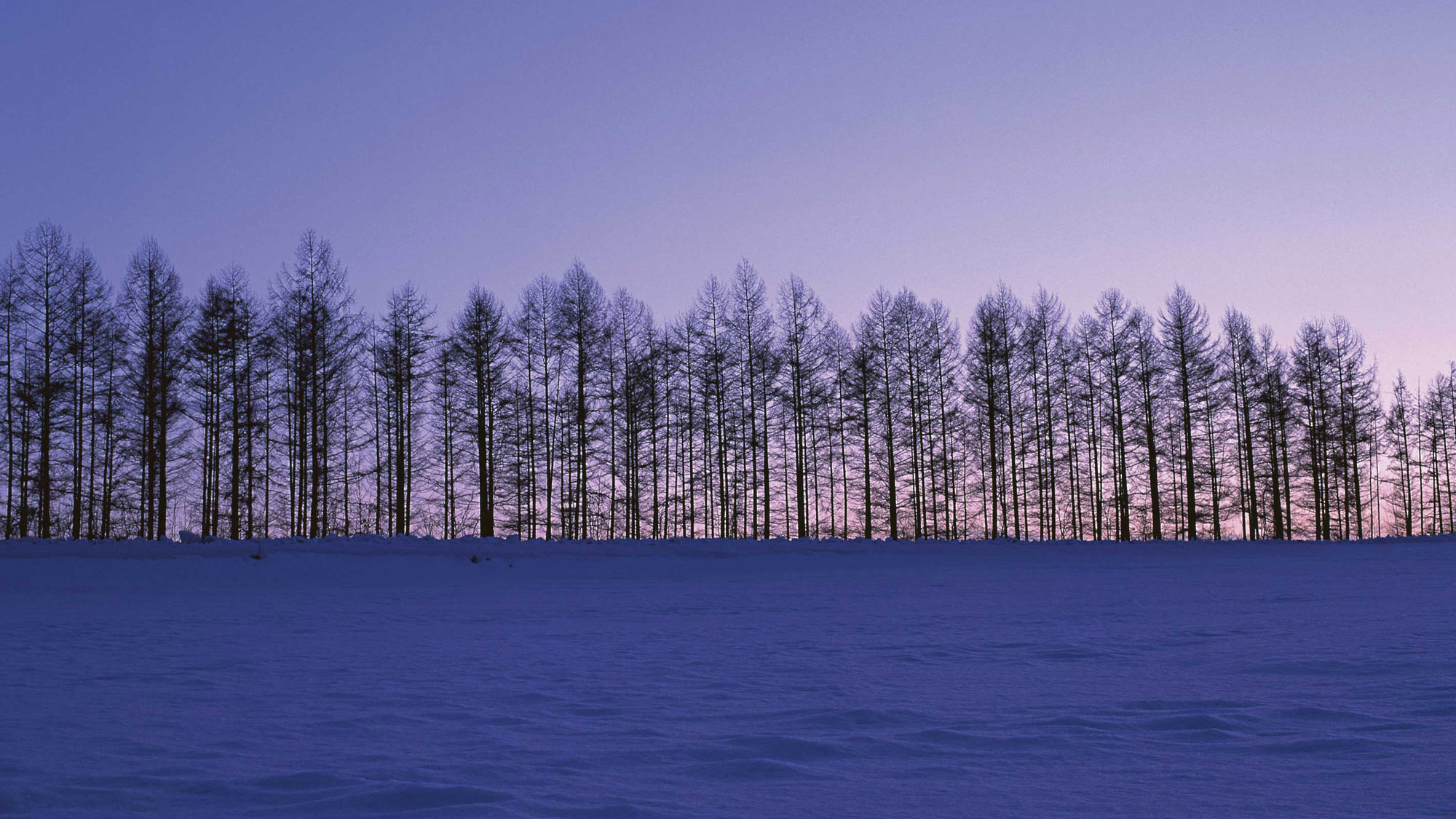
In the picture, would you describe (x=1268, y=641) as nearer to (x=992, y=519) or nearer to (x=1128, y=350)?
(x=992, y=519)

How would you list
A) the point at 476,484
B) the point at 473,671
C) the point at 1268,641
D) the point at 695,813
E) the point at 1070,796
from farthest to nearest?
the point at 476,484, the point at 1268,641, the point at 473,671, the point at 1070,796, the point at 695,813

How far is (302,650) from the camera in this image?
728 cm

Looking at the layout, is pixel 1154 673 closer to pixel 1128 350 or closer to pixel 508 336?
pixel 508 336

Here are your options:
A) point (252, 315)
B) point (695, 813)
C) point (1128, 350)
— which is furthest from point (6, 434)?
point (1128, 350)

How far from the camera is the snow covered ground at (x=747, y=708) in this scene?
119 inches

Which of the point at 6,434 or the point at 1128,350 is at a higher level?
the point at 1128,350

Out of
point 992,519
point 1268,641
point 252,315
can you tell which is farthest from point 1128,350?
point 252,315

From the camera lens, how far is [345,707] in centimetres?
476

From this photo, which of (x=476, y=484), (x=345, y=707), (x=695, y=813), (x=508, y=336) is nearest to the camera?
(x=695, y=813)

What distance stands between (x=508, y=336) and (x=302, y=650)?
2454 cm

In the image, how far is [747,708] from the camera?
15.5 feet

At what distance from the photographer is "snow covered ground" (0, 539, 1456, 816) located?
303 centimetres

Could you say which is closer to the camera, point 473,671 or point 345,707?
point 345,707

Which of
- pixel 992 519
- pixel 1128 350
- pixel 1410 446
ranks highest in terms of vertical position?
pixel 1128 350
